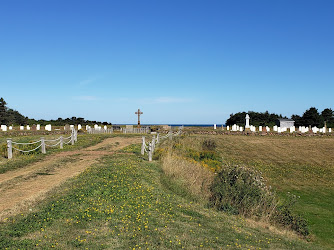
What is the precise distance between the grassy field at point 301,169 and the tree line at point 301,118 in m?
28.4

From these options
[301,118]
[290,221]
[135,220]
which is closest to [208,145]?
[290,221]

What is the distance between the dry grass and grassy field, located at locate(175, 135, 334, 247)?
4559 millimetres

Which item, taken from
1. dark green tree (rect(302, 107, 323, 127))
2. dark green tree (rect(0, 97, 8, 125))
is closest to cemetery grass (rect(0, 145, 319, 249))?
dark green tree (rect(0, 97, 8, 125))

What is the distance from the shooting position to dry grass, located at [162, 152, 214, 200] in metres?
12.4

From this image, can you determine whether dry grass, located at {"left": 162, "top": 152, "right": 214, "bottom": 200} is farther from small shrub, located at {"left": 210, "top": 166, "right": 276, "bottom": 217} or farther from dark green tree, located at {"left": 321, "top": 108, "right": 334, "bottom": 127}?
dark green tree, located at {"left": 321, "top": 108, "right": 334, "bottom": 127}

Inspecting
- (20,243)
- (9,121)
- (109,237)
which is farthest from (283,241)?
(9,121)

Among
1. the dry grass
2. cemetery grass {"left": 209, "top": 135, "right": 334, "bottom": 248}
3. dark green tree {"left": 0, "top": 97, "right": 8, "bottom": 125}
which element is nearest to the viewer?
the dry grass

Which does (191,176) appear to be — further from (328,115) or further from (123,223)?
(328,115)

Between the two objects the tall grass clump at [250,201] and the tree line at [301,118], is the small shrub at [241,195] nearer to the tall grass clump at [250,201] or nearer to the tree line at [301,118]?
the tall grass clump at [250,201]

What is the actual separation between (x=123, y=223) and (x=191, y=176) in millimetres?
6955

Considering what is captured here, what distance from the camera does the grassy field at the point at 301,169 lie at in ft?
43.2

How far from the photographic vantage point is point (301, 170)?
2236 cm

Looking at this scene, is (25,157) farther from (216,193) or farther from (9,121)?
(9,121)

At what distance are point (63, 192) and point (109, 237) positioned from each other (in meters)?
3.66
